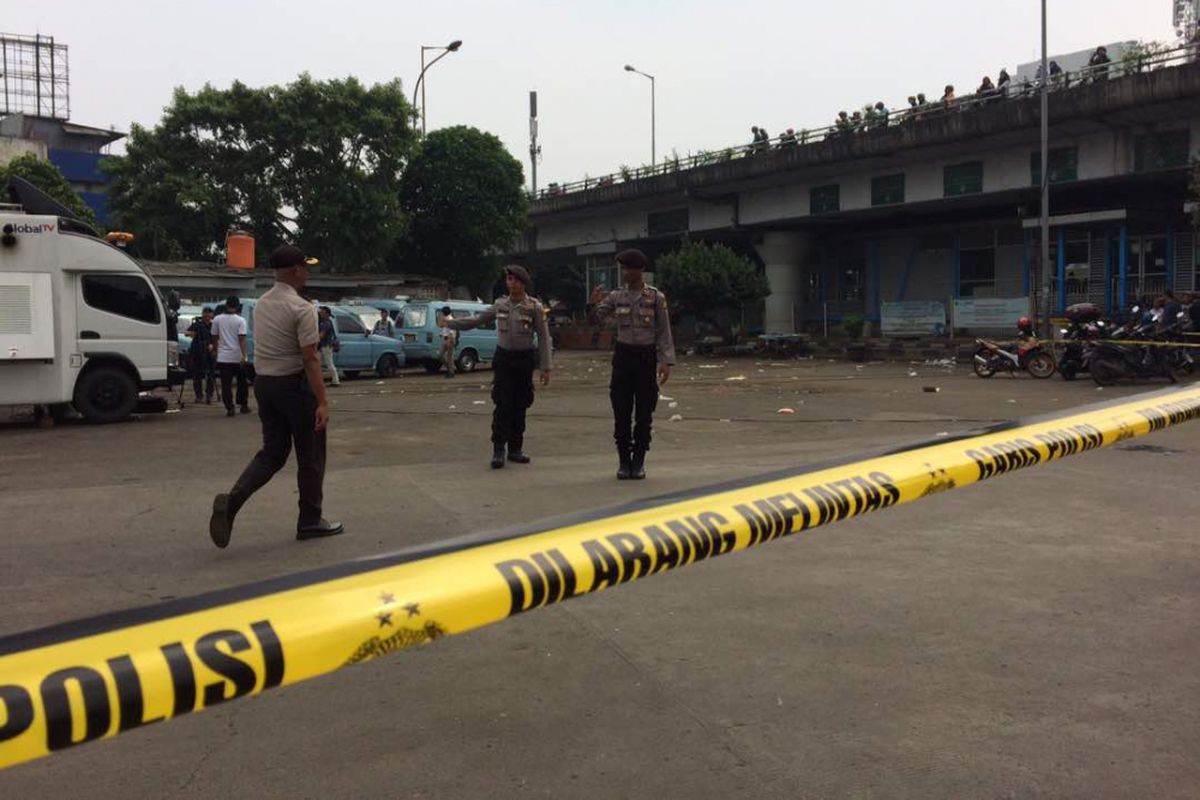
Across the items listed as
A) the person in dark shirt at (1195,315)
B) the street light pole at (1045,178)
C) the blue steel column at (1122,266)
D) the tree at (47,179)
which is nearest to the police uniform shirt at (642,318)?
the person in dark shirt at (1195,315)

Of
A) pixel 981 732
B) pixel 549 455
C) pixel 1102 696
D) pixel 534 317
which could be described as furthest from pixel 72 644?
pixel 549 455

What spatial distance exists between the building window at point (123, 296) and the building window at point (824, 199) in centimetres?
2394

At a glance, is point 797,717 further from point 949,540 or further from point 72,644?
point 949,540

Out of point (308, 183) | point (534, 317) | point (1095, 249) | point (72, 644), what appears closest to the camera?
point (72, 644)

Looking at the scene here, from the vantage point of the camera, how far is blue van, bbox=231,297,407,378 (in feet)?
70.2

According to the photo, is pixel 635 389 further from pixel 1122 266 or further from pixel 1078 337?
pixel 1122 266

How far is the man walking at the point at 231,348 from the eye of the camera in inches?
494

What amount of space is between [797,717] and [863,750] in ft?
0.92

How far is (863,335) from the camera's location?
3173 cm

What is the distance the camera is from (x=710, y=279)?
31141mm

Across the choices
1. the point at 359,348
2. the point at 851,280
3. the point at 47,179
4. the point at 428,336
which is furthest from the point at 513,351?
the point at 47,179

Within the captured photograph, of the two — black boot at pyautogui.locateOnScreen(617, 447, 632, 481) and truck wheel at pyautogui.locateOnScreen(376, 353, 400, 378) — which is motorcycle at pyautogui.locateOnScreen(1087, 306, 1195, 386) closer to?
black boot at pyautogui.locateOnScreen(617, 447, 632, 481)

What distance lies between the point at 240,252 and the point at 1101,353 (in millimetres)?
24556

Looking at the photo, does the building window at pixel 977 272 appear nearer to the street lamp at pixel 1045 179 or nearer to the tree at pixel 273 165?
the street lamp at pixel 1045 179
